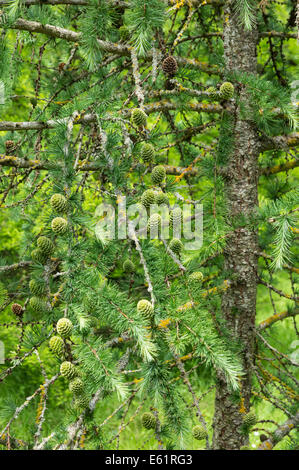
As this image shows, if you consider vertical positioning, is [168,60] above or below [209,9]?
below

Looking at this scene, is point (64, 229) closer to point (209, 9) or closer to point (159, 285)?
point (159, 285)

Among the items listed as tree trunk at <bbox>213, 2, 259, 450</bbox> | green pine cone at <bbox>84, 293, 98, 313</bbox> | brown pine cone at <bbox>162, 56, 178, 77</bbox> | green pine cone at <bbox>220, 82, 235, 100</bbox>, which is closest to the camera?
green pine cone at <bbox>84, 293, 98, 313</bbox>

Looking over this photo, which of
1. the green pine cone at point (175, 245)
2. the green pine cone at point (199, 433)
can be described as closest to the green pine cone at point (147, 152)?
the green pine cone at point (175, 245)

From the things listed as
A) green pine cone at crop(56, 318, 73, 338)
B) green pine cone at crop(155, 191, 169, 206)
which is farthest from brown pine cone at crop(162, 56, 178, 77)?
green pine cone at crop(56, 318, 73, 338)

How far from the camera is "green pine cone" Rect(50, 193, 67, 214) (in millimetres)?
1203

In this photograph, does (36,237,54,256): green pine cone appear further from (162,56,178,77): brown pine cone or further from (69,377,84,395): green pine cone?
(162,56,178,77): brown pine cone

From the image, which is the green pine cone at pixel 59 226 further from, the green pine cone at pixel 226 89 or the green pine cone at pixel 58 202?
the green pine cone at pixel 226 89

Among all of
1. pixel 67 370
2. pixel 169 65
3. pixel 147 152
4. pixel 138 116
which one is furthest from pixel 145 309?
pixel 169 65

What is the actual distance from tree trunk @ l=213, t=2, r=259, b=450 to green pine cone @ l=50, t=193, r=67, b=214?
1.34 metres

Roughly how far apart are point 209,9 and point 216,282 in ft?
5.97

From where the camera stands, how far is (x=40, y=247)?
1.38m

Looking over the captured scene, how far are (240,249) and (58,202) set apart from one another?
4.81 ft

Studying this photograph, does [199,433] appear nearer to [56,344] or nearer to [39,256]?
[56,344]
